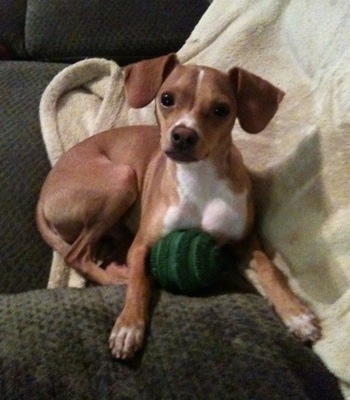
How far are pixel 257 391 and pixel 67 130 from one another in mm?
1161

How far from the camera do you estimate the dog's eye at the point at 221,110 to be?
1.29 meters

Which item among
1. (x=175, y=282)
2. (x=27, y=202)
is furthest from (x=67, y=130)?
(x=175, y=282)

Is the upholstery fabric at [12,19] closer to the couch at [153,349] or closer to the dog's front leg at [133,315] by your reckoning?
the couch at [153,349]

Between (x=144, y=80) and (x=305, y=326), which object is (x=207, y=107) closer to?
(x=144, y=80)

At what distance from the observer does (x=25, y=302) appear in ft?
3.55

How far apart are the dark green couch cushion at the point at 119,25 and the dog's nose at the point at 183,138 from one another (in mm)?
1027

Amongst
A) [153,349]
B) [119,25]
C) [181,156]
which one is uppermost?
[181,156]

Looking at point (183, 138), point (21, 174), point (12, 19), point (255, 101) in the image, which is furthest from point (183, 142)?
point (12, 19)

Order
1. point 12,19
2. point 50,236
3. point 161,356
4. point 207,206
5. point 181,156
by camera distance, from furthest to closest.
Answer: point 12,19, point 50,236, point 207,206, point 181,156, point 161,356

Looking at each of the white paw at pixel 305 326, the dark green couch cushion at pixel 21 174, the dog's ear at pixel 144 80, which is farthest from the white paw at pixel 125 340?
the dog's ear at pixel 144 80

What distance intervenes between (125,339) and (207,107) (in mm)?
562

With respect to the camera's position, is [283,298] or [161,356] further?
[283,298]

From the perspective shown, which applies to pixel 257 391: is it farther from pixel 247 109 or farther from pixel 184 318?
pixel 247 109

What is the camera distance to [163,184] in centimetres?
149
